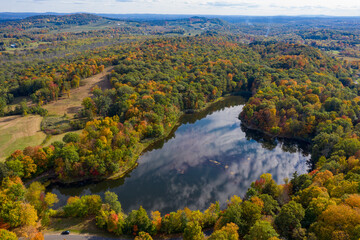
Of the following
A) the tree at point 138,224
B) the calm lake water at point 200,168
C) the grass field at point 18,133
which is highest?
the grass field at point 18,133

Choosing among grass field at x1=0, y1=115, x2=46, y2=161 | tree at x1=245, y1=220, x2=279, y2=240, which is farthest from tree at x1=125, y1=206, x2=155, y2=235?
grass field at x1=0, y1=115, x2=46, y2=161

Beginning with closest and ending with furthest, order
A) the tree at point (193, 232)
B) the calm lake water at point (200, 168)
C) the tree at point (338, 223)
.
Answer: the tree at point (338, 223) → the tree at point (193, 232) → the calm lake water at point (200, 168)

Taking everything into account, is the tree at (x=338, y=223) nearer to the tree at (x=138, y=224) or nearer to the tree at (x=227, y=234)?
the tree at (x=227, y=234)

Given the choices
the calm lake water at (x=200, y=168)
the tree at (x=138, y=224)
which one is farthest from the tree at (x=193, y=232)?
the calm lake water at (x=200, y=168)

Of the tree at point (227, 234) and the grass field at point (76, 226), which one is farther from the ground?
the tree at point (227, 234)

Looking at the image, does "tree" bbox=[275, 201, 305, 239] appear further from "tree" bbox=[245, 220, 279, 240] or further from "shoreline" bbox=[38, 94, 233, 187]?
"shoreline" bbox=[38, 94, 233, 187]

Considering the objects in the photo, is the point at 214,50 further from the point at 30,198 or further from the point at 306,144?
the point at 30,198

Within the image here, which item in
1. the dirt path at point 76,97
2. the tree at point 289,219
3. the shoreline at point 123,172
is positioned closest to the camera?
the tree at point 289,219

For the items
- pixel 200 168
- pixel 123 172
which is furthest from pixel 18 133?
pixel 200 168

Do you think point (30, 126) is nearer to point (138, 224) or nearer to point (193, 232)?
point (138, 224)
